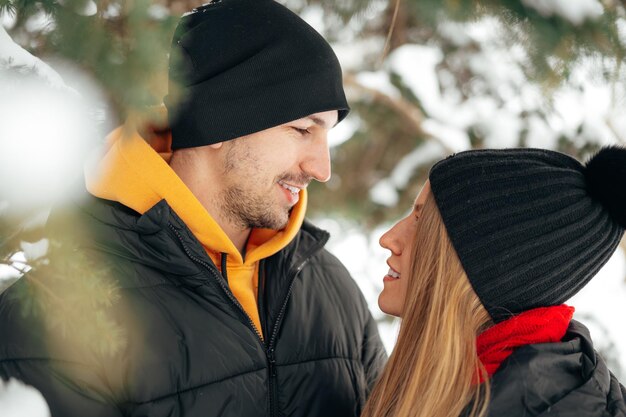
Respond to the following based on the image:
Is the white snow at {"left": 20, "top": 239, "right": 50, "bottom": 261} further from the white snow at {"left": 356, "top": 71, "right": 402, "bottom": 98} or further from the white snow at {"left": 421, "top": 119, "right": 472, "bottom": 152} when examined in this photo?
the white snow at {"left": 421, "top": 119, "right": 472, "bottom": 152}

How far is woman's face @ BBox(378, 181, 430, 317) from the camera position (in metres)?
1.98

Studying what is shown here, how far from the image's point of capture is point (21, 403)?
1.05 meters

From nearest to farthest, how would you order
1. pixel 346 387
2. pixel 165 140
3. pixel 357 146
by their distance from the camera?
1. pixel 346 387
2. pixel 165 140
3. pixel 357 146

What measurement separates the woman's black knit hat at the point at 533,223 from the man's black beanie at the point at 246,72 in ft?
2.27

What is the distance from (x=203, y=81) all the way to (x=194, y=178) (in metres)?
0.30

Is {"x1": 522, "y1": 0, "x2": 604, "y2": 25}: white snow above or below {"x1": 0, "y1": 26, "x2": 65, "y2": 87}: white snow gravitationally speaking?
below

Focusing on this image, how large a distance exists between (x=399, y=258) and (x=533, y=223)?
1.42 ft

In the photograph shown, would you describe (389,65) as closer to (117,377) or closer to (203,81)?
(203,81)

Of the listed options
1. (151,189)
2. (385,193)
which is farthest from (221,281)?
(385,193)

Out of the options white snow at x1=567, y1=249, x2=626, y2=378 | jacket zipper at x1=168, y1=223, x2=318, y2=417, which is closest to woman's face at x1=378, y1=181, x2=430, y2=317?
jacket zipper at x1=168, y1=223, x2=318, y2=417

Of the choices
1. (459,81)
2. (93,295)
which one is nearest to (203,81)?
(93,295)

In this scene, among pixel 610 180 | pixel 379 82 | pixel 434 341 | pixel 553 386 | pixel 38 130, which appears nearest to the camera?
pixel 38 130

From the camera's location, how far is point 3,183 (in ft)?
3.20

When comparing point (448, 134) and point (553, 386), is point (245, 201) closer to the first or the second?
point (553, 386)
